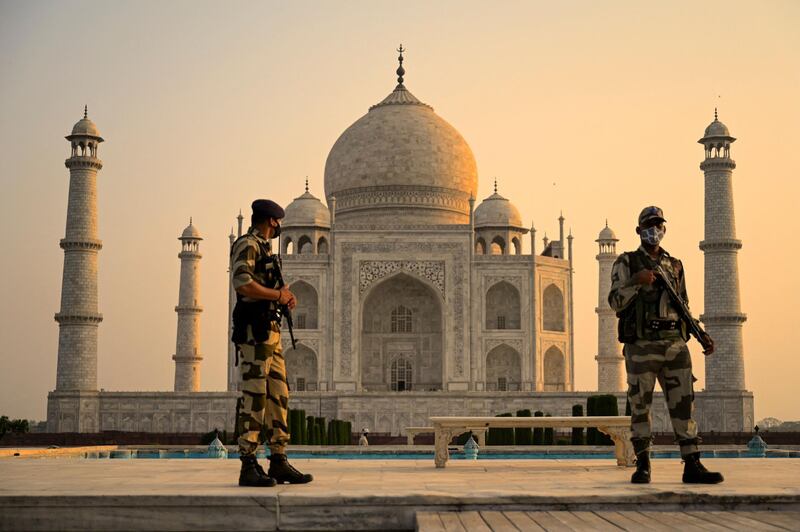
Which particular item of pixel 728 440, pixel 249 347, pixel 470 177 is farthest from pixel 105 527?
pixel 470 177

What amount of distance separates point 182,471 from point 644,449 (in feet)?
8.97

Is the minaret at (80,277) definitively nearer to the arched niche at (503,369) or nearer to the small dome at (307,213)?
the small dome at (307,213)

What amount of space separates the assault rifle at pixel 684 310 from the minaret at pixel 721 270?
75.5ft

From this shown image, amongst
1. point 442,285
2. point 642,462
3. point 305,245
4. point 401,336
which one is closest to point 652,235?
point 642,462

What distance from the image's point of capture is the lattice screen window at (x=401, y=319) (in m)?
34.5

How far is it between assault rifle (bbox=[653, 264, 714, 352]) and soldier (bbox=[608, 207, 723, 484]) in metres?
0.02

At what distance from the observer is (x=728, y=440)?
Result: 75.0ft

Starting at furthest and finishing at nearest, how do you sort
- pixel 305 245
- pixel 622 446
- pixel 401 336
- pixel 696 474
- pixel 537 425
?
pixel 305 245
pixel 401 336
pixel 537 425
pixel 622 446
pixel 696 474

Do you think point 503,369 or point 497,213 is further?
point 497,213

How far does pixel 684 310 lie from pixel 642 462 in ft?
2.80

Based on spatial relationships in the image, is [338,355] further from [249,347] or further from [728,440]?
[249,347]

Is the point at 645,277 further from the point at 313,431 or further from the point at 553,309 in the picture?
the point at 553,309

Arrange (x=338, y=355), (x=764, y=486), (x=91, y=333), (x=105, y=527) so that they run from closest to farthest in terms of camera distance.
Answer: (x=105, y=527), (x=764, y=486), (x=91, y=333), (x=338, y=355)

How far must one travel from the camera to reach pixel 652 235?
621 centimetres
